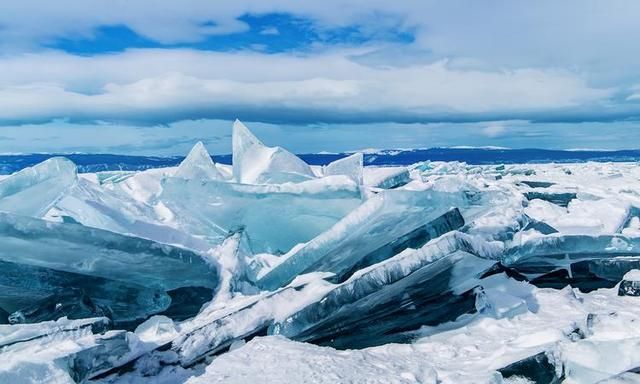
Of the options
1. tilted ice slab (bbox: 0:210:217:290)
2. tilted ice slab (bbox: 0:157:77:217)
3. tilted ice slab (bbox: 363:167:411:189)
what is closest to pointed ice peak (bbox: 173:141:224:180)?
tilted ice slab (bbox: 363:167:411:189)

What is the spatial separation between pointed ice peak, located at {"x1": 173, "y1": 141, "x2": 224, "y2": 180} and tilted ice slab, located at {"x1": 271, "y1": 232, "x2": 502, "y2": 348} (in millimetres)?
3842

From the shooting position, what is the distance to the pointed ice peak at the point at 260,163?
6.20 m

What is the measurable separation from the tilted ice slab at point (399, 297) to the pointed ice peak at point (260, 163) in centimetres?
277

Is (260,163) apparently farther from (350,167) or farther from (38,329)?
(38,329)

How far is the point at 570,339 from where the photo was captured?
2949 mm

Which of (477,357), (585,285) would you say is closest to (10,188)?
(477,357)

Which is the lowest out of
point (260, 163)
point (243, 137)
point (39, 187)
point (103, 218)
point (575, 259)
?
point (575, 259)

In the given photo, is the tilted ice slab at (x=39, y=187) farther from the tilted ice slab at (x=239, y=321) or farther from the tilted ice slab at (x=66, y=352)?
the tilted ice slab at (x=66, y=352)

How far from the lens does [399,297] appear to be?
357 cm

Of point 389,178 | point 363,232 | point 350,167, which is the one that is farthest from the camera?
Answer: point 389,178

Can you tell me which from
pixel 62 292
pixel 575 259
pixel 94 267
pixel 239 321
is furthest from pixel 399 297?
pixel 575 259

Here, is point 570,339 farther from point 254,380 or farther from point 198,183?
point 198,183

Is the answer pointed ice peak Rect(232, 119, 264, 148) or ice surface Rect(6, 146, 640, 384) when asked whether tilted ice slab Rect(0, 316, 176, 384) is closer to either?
ice surface Rect(6, 146, 640, 384)

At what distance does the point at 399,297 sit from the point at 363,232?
78 cm
